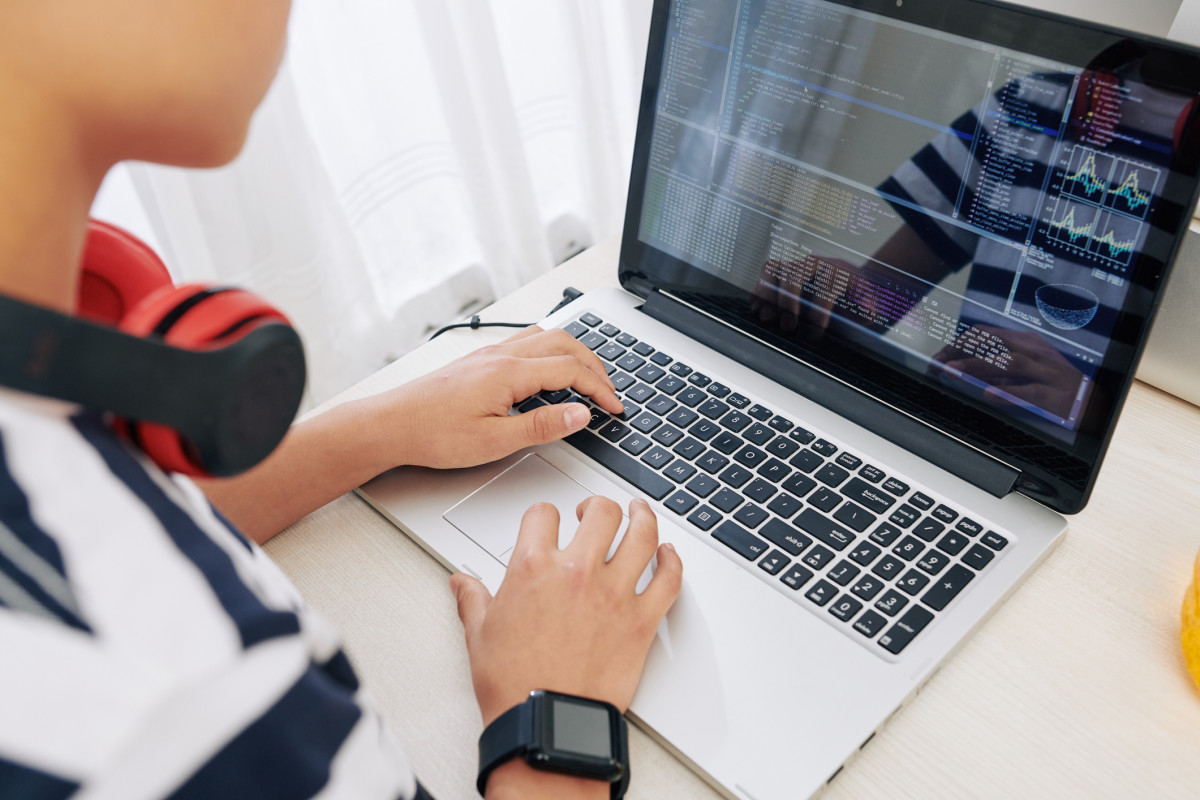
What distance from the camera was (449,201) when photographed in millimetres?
1540

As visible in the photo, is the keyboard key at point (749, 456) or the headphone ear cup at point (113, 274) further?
the keyboard key at point (749, 456)

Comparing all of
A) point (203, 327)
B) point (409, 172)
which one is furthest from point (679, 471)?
point (409, 172)

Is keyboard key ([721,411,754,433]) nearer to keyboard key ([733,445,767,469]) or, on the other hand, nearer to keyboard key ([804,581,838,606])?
keyboard key ([733,445,767,469])

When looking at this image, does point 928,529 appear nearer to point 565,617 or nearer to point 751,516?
point 751,516

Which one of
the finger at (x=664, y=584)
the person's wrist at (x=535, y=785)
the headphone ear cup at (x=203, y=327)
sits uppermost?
the headphone ear cup at (x=203, y=327)

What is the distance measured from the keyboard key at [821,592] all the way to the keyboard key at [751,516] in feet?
0.22

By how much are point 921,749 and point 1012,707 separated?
0.23ft

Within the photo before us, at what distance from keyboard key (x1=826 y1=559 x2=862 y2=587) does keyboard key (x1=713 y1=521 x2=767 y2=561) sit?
0.05m

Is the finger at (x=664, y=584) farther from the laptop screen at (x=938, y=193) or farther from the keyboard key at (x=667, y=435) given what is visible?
the laptop screen at (x=938, y=193)

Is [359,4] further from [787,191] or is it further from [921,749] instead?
[921,749]

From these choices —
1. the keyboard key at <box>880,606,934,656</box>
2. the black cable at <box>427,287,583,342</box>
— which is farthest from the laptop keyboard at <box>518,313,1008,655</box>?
the black cable at <box>427,287,583,342</box>

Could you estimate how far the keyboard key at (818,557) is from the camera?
2.03 feet

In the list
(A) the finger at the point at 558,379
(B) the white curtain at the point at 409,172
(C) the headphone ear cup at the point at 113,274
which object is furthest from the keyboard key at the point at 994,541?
(B) the white curtain at the point at 409,172

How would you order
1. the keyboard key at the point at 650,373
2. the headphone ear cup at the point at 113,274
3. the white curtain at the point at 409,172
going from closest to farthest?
the headphone ear cup at the point at 113,274 → the keyboard key at the point at 650,373 → the white curtain at the point at 409,172
